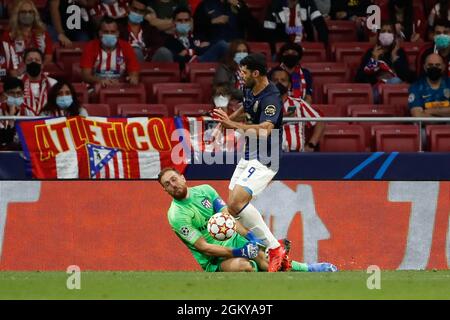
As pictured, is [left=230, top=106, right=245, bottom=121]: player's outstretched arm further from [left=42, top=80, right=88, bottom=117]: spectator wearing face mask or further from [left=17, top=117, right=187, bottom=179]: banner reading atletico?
[left=42, top=80, right=88, bottom=117]: spectator wearing face mask

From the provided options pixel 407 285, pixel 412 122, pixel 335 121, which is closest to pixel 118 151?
pixel 335 121

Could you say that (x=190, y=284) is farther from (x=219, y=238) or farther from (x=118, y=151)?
(x=118, y=151)

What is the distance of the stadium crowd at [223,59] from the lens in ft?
53.4

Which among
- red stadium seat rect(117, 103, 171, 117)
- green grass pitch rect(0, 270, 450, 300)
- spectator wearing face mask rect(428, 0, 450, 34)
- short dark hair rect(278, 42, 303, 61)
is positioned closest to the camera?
green grass pitch rect(0, 270, 450, 300)

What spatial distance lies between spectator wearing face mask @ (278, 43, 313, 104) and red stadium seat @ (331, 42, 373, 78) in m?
1.30

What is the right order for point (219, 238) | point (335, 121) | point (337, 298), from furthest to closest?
1. point (335, 121)
2. point (219, 238)
3. point (337, 298)

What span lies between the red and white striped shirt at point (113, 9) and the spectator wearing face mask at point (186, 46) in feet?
2.94

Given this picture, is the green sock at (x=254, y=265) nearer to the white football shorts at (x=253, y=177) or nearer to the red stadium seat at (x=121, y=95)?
the white football shorts at (x=253, y=177)

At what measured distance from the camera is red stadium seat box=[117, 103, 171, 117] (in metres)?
16.3

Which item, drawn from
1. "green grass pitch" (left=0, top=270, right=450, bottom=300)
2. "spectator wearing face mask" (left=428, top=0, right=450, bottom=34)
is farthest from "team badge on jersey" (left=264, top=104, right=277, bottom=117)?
"spectator wearing face mask" (left=428, top=0, right=450, bottom=34)

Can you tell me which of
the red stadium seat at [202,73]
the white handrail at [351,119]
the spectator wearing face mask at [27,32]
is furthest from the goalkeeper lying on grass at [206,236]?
the spectator wearing face mask at [27,32]

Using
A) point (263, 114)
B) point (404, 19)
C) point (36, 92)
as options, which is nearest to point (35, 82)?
point (36, 92)

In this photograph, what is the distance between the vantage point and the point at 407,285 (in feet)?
36.5

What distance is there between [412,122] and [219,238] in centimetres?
487
